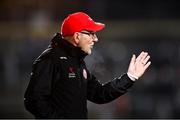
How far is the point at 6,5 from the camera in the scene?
16.7 meters

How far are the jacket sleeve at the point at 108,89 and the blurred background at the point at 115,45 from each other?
3.47 meters

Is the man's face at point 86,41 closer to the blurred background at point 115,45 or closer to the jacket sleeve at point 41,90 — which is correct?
the jacket sleeve at point 41,90

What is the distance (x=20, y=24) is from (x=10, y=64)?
387 cm

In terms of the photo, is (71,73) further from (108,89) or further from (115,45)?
(115,45)

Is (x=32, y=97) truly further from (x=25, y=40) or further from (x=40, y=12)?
(x=40, y=12)

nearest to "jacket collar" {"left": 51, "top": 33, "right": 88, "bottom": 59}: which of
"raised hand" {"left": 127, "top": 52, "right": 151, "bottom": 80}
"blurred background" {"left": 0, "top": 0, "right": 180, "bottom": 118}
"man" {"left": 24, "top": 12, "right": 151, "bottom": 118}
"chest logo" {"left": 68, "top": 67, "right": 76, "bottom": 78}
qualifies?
"man" {"left": 24, "top": 12, "right": 151, "bottom": 118}

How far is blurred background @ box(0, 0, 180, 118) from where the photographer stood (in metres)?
11.2

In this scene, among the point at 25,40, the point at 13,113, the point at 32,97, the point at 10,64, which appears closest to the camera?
the point at 32,97

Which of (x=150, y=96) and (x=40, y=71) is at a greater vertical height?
(x=40, y=71)

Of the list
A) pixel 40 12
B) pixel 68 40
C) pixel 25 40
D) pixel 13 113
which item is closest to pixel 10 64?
pixel 13 113

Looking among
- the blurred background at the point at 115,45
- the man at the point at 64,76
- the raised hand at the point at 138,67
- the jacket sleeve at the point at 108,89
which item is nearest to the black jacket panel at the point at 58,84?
the man at the point at 64,76

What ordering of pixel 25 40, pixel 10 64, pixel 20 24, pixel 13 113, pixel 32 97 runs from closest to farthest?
pixel 32 97
pixel 13 113
pixel 10 64
pixel 25 40
pixel 20 24

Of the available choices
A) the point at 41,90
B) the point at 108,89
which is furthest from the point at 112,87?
the point at 41,90

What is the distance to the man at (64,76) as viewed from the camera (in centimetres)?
430
